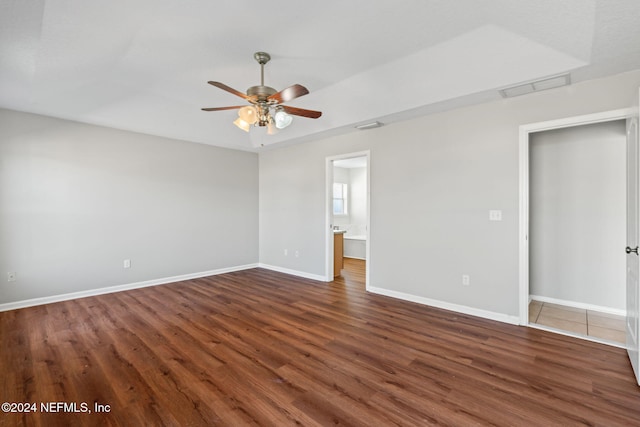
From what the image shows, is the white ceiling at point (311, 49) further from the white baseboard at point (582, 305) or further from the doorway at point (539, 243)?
the white baseboard at point (582, 305)

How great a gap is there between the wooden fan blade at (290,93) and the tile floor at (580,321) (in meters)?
3.48

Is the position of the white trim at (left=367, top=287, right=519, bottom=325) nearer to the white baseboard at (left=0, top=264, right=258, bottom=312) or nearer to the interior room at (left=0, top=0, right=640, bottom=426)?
the interior room at (left=0, top=0, right=640, bottom=426)

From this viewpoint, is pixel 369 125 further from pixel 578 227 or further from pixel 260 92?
pixel 578 227

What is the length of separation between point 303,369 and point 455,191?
2706 millimetres

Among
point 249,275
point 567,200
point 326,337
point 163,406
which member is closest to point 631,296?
point 567,200

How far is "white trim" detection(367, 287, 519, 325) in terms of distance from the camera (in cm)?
323

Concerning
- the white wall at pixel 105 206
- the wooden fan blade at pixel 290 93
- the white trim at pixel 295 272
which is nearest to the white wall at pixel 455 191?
the white trim at pixel 295 272

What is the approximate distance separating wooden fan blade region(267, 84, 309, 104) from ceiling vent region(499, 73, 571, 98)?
2121 millimetres

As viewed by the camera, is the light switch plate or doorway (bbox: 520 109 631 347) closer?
doorway (bbox: 520 109 631 347)

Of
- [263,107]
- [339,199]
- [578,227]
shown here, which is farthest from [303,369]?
[339,199]

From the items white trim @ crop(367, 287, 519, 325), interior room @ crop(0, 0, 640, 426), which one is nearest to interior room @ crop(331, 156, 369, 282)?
interior room @ crop(0, 0, 640, 426)

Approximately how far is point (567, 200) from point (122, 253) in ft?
21.1

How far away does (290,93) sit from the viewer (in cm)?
248

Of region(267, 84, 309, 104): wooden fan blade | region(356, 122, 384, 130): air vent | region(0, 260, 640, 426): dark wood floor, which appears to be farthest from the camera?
region(356, 122, 384, 130): air vent
